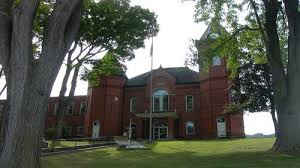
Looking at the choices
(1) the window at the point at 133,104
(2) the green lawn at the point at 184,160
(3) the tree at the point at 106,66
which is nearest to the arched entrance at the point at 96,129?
(1) the window at the point at 133,104

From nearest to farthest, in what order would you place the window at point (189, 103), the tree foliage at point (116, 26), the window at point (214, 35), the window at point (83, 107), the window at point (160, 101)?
the window at point (214, 35), the tree foliage at point (116, 26), the window at point (189, 103), the window at point (160, 101), the window at point (83, 107)

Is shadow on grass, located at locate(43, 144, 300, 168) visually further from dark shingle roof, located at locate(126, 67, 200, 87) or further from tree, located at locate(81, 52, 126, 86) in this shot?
dark shingle roof, located at locate(126, 67, 200, 87)

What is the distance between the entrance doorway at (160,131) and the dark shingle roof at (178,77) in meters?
5.95

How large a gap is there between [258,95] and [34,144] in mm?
23381

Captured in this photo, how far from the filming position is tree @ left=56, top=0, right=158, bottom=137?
2019 cm

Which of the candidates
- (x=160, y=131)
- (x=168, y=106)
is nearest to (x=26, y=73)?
(x=168, y=106)

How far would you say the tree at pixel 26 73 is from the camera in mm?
6145

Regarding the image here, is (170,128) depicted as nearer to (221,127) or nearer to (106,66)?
(221,127)

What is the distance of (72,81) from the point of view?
2455cm

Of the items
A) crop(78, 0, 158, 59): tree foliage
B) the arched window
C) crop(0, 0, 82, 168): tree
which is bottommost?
crop(0, 0, 82, 168): tree

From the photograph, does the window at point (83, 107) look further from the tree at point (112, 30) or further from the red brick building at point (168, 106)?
the tree at point (112, 30)

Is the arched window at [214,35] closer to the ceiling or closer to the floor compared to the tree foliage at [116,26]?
closer to the floor

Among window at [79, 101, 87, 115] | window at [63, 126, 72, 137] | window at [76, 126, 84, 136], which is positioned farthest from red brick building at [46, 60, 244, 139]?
window at [79, 101, 87, 115]

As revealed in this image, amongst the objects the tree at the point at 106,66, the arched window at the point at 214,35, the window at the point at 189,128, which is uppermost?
the arched window at the point at 214,35
